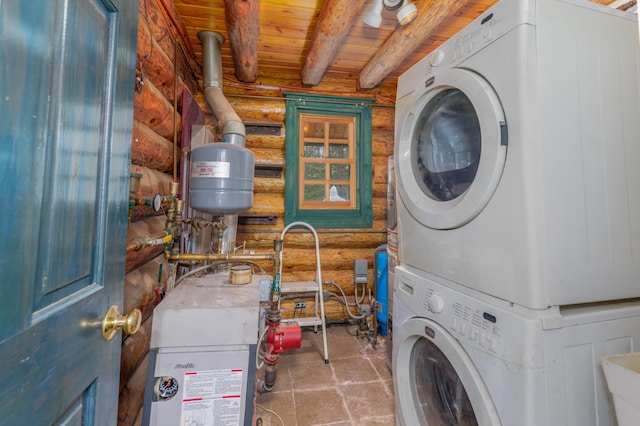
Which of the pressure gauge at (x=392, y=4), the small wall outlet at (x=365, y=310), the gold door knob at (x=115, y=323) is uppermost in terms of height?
the pressure gauge at (x=392, y=4)

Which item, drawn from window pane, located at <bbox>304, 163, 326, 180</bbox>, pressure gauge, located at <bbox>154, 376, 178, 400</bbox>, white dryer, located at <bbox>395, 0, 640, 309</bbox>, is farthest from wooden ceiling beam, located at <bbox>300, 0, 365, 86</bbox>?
pressure gauge, located at <bbox>154, 376, 178, 400</bbox>

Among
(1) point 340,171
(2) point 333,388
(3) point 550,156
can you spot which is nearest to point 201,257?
(2) point 333,388

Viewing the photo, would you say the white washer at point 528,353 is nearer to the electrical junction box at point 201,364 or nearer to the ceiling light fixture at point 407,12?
the electrical junction box at point 201,364

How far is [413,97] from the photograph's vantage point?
127 cm

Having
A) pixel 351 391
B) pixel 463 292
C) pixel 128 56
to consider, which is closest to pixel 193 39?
pixel 128 56

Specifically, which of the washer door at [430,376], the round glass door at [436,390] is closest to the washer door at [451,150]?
the washer door at [430,376]

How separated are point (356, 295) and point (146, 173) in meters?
2.19

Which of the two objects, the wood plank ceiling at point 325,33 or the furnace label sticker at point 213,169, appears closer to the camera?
the furnace label sticker at point 213,169

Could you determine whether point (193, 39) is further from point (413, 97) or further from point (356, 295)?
point (356, 295)

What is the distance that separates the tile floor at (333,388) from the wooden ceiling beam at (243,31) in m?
2.35

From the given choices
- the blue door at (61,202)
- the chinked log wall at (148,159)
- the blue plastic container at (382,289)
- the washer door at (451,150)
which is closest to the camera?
the blue door at (61,202)

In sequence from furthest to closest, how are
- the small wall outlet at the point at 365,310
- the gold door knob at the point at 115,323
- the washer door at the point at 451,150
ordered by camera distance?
the small wall outlet at the point at 365,310, the washer door at the point at 451,150, the gold door knob at the point at 115,323

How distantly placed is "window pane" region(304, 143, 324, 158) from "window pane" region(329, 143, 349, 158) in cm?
10

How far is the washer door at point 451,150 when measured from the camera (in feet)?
2.86
